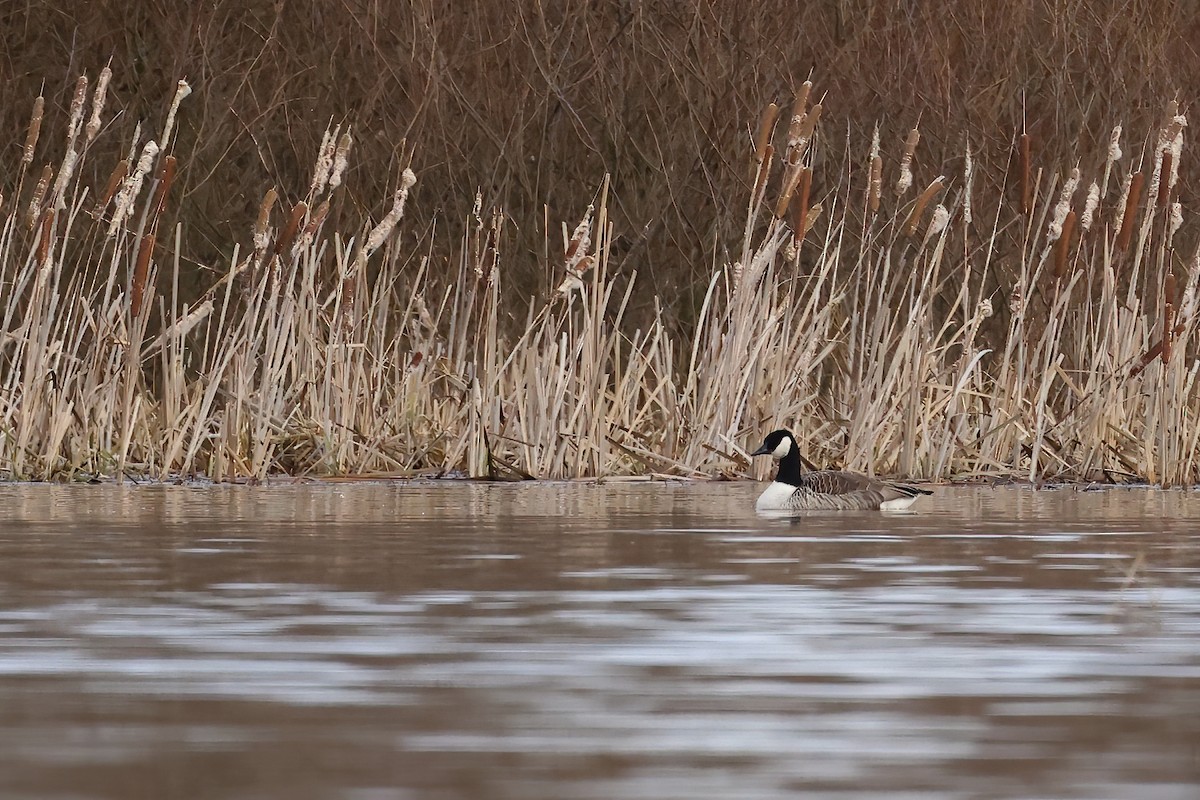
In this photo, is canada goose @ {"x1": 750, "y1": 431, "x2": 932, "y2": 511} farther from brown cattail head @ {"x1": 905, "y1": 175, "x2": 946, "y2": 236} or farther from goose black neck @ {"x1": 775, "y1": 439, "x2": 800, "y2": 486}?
brown cattail head @ {"x1": 905, "y1": 175, "x2": 946, "y2": 236}

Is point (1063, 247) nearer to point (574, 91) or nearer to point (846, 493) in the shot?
point (846, 493)

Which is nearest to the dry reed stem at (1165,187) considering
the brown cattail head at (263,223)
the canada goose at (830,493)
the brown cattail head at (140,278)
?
the canada goose at (830,493)

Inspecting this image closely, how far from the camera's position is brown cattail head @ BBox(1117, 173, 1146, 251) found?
1327 cm

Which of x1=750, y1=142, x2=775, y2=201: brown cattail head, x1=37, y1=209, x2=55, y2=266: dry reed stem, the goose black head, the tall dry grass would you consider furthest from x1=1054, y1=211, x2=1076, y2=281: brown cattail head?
x1=37, y1=209, x2=55, y2=266: dry reed stem

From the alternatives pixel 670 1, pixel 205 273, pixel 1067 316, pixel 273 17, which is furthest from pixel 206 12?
pixel 1067 316

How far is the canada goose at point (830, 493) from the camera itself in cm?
1179

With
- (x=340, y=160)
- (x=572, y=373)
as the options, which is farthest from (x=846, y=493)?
(x=340, y=160)

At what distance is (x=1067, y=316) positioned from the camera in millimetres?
15008

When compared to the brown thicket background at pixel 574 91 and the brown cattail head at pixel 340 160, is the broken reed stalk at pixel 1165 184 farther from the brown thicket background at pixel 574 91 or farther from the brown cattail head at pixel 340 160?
the brown cattail head at pixel 340 160

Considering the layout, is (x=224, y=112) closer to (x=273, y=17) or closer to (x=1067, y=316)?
(x=273, y=17)

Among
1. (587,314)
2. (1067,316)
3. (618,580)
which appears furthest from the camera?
(1067,316)

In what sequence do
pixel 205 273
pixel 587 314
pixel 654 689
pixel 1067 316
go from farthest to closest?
pixel 205 273
pixel 1067 316
pixel 587 314
pixel 654 689

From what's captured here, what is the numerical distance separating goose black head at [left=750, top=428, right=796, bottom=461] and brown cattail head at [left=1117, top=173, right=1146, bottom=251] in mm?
1961

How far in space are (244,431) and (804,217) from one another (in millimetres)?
2880
